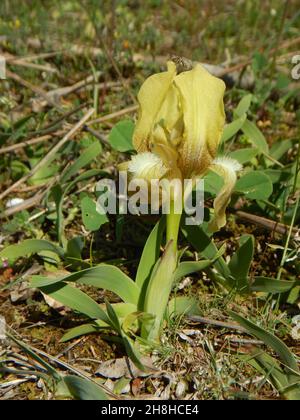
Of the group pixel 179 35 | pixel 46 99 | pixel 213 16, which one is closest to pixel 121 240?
pixel 46 99

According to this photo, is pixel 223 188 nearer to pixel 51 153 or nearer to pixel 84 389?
pixel 84 389

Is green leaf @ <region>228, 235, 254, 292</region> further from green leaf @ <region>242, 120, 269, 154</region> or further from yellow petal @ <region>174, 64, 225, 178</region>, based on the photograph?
green leaf @ <region>242, 120, 269, 154</region>

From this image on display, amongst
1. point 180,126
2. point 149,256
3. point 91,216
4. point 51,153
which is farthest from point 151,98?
point 51,153

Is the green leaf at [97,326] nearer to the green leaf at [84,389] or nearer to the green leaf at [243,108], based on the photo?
the green leaf at [84,389]

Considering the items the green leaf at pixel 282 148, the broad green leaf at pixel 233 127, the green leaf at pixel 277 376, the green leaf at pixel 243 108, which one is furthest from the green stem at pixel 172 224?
the green leaf at pixel 282 148

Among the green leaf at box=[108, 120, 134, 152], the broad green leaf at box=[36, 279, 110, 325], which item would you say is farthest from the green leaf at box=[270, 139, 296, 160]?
the broad green leaf at box=[36, 279, 110, 325]

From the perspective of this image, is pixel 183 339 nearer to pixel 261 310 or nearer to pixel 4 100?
pixel 261 310
